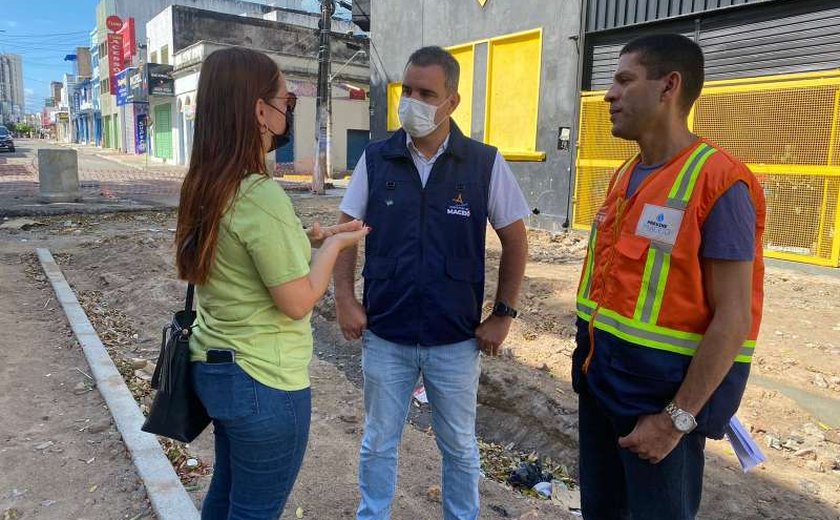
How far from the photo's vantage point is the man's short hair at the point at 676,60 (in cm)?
183

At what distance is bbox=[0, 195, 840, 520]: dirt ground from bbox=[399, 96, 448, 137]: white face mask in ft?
6.11

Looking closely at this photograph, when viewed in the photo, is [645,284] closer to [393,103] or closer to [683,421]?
[683,421]

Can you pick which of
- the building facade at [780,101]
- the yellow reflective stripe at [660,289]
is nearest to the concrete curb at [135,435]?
the yellow reflective stripe at [660,289]

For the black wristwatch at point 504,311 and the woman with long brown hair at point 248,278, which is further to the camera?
the black wristwatch at point 504,311

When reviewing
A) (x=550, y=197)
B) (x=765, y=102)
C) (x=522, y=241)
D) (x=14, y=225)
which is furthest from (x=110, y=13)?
(x=522, y=241)

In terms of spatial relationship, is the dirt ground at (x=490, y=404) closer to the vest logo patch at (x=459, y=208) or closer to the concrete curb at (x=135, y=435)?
the concrete curb at (x=135, y=435)

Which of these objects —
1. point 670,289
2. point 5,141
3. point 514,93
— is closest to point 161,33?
point 5,141

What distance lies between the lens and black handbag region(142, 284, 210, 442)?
6.17 feet

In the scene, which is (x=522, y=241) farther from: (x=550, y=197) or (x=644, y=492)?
(x=550, y=197)

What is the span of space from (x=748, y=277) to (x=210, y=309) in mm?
1523

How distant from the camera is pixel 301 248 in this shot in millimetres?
1798

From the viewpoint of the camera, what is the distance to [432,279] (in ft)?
8.11

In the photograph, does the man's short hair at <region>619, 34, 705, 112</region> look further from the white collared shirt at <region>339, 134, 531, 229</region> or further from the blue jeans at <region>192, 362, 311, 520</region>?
the blue jeans at <region>192, 362, 311, 520</region>

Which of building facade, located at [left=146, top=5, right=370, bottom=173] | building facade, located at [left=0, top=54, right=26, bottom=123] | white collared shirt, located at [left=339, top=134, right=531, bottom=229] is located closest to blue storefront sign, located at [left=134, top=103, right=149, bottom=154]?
building facade, located at [left=146, top=5, right=370, bottom=173]
